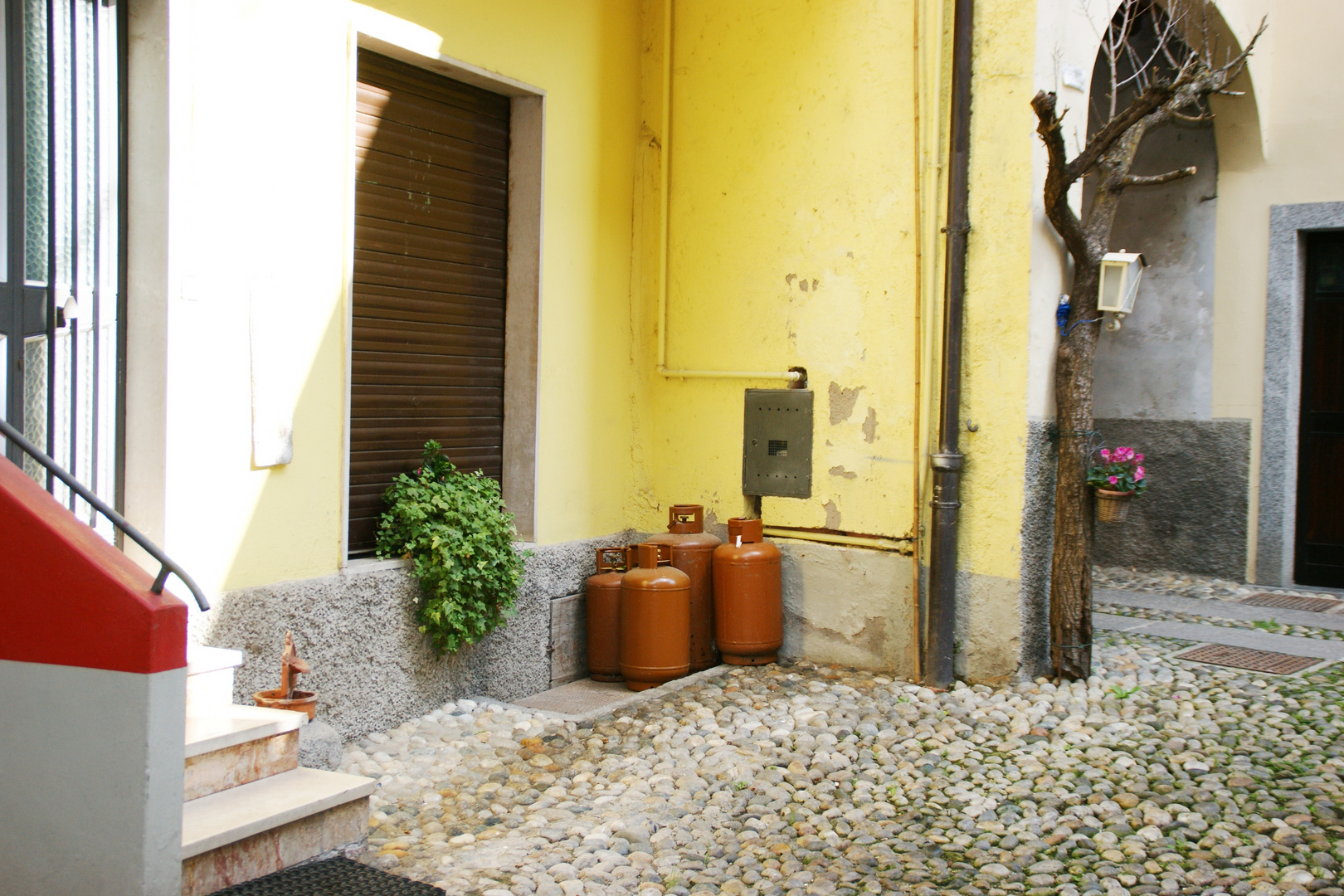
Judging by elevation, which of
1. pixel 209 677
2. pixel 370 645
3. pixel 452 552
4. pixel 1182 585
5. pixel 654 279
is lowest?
pixel 1182 585

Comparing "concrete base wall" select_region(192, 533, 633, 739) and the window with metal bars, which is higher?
the window with metal bars

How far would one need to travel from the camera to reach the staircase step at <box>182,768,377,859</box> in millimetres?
3199

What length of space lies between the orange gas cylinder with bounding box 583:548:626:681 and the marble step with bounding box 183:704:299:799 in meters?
2.29

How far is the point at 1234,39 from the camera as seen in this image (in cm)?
748

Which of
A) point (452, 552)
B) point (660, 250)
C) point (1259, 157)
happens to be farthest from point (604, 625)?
point (1259, 157)

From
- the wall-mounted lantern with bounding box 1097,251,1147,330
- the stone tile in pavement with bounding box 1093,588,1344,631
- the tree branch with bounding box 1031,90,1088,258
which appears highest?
the tree branch with bounding box 1031,90,1088,258

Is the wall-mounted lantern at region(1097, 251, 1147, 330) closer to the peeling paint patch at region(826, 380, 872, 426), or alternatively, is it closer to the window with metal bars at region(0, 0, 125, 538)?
the peeling paint patch at region(826, 380, 872, 426)

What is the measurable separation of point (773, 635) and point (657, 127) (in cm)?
318

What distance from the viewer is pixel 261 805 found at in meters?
3.46

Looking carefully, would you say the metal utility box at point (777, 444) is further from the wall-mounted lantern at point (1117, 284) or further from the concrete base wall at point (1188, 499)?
the concrete base wall at point (1188, 499)

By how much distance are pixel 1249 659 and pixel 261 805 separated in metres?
5.17

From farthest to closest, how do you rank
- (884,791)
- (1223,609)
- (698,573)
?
(1223,609)
(698,573)
(884,791)

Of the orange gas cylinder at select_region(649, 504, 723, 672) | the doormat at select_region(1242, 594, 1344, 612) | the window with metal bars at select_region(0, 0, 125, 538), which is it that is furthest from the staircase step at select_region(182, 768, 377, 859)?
the doormat at select_region(1242, 594, 1344, 612)

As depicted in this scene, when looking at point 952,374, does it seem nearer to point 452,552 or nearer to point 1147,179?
point 1147,179
